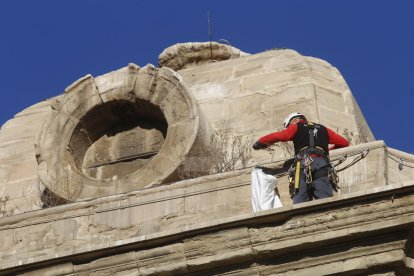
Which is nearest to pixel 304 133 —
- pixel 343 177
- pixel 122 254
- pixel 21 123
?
pixel 343 177

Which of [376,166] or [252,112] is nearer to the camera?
[376,166]

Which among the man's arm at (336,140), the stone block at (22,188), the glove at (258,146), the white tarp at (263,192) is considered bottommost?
the white tarp at (263,192)

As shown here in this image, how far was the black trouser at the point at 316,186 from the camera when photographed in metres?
23.0

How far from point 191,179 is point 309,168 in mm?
1733

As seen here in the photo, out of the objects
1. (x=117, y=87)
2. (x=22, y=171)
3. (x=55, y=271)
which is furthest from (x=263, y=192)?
(x=22, y=171)

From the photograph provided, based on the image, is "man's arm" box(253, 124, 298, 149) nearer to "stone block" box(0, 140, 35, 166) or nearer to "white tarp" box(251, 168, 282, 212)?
"white tarp" box(251, 168, 282, 212)

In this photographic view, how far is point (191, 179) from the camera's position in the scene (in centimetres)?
2447

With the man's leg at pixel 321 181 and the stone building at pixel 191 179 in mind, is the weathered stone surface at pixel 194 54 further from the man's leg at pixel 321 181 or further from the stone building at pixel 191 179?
the man's leg at pixel 321 181

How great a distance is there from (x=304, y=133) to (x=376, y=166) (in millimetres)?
785

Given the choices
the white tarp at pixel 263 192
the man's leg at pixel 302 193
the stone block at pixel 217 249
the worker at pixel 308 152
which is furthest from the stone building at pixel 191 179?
the man's leg at pixel 302 193

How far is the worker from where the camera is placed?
75.9 feet

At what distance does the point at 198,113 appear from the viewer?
25875 mm

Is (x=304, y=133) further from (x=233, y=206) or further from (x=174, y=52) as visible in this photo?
(x=174, y=52)

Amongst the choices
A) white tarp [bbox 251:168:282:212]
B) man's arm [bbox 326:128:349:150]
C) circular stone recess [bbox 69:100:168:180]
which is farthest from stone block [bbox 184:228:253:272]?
circular stone recess [bbox 69:100:168:180]
